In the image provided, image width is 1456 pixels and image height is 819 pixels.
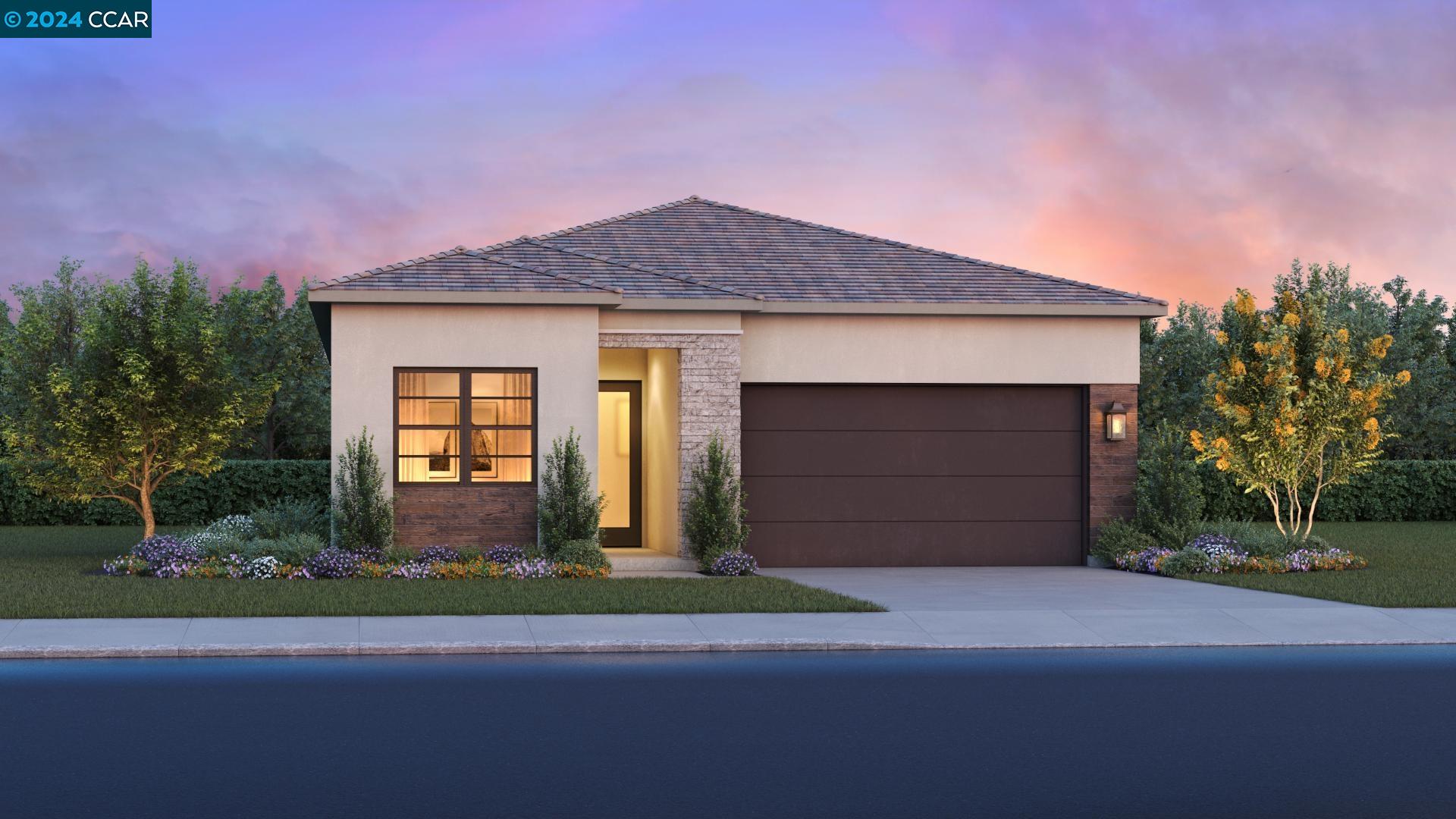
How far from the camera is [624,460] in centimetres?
2155

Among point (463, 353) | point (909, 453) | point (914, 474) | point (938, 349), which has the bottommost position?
point (914, 474)

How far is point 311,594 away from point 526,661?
4.45 m

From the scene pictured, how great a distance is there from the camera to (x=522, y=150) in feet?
76.5

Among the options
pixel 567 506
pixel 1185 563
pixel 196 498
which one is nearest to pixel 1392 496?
pixel 1185 563

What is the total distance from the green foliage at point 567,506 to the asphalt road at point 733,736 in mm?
6295

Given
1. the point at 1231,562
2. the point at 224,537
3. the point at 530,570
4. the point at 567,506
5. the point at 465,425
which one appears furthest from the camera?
the point at 1231,562

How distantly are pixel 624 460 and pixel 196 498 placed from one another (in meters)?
12.9

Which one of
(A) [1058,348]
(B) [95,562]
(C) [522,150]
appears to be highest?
(C) [522,150]

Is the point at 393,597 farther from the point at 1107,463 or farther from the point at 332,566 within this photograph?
the point at 1107,463

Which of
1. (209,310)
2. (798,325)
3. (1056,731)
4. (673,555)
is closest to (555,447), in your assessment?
(673,555)

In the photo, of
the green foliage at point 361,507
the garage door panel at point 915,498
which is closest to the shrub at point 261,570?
the green foliage at point 361,507

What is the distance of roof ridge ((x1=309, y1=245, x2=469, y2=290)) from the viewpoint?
1784 centimetres

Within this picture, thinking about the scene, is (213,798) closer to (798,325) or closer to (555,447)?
(555,447)

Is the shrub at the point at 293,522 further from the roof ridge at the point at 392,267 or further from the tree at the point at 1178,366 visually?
the tree at the point at 1178,366
